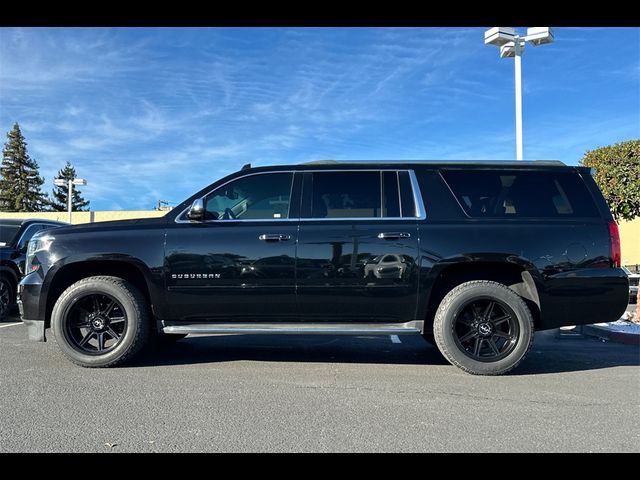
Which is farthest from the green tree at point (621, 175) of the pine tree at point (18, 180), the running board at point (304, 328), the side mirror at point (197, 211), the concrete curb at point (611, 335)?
the pine tree at point (18, 180)

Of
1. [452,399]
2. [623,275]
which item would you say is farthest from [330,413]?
[623,275]

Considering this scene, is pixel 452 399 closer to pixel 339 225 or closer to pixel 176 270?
pixel 339 225

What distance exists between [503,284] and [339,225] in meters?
1.74

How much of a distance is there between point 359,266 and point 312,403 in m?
1.39

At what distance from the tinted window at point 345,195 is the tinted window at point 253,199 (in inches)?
12.3

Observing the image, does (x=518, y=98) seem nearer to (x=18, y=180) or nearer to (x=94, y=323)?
(x=94, y=323)

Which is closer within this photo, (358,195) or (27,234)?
(358,195)

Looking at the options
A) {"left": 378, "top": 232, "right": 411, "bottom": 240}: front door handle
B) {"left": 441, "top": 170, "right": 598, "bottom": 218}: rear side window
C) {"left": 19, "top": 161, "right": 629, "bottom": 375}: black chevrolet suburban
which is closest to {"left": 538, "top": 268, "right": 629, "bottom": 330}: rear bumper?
{"left": 19, "top": 161, "right": 629, "bottom": 375}: black chevrolet suburban

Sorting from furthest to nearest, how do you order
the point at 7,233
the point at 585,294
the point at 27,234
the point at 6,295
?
the point at 27,234 → the point at 7,233 → the point at 6,295 → the point at 585,294

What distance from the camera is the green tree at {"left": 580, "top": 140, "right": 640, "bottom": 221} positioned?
949 cm

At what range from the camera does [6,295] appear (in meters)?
8.23

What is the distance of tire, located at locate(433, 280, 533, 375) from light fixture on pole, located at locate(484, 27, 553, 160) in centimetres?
744

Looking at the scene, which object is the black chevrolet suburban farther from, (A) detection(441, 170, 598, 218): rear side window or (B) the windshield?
(B) the windshield

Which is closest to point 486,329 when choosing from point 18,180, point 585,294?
point 585,294
